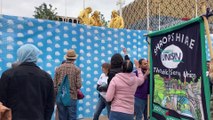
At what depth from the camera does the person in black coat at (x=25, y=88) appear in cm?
286

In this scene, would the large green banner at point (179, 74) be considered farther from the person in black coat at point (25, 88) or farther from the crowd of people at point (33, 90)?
the person in black coat at point (25, 88)

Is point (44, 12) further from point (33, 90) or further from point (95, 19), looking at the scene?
point (33, 90)

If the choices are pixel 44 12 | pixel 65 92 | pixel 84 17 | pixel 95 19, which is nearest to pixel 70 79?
pixel 65 92

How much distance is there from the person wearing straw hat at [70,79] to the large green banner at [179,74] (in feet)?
5.13

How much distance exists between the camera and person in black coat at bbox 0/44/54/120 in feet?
9.37

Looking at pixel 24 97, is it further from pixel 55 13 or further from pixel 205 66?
pixel 55 13

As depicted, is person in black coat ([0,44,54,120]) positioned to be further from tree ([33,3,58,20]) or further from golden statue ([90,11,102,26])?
tree ([33,3,58,20])

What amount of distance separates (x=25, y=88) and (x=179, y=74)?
1.84 metres

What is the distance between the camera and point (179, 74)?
359 centimetres

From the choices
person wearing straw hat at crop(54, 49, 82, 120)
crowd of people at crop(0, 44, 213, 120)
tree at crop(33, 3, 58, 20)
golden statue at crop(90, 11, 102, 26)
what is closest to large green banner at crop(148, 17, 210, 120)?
crowd of people at crop(0, 44, 213, 120)

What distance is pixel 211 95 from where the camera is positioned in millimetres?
3293

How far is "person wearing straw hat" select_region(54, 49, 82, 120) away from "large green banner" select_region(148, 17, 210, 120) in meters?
1.56

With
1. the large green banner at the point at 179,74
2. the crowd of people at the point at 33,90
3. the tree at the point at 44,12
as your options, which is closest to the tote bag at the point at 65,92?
the crowd of people at the point at 33,90

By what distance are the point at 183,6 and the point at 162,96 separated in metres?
12.1
